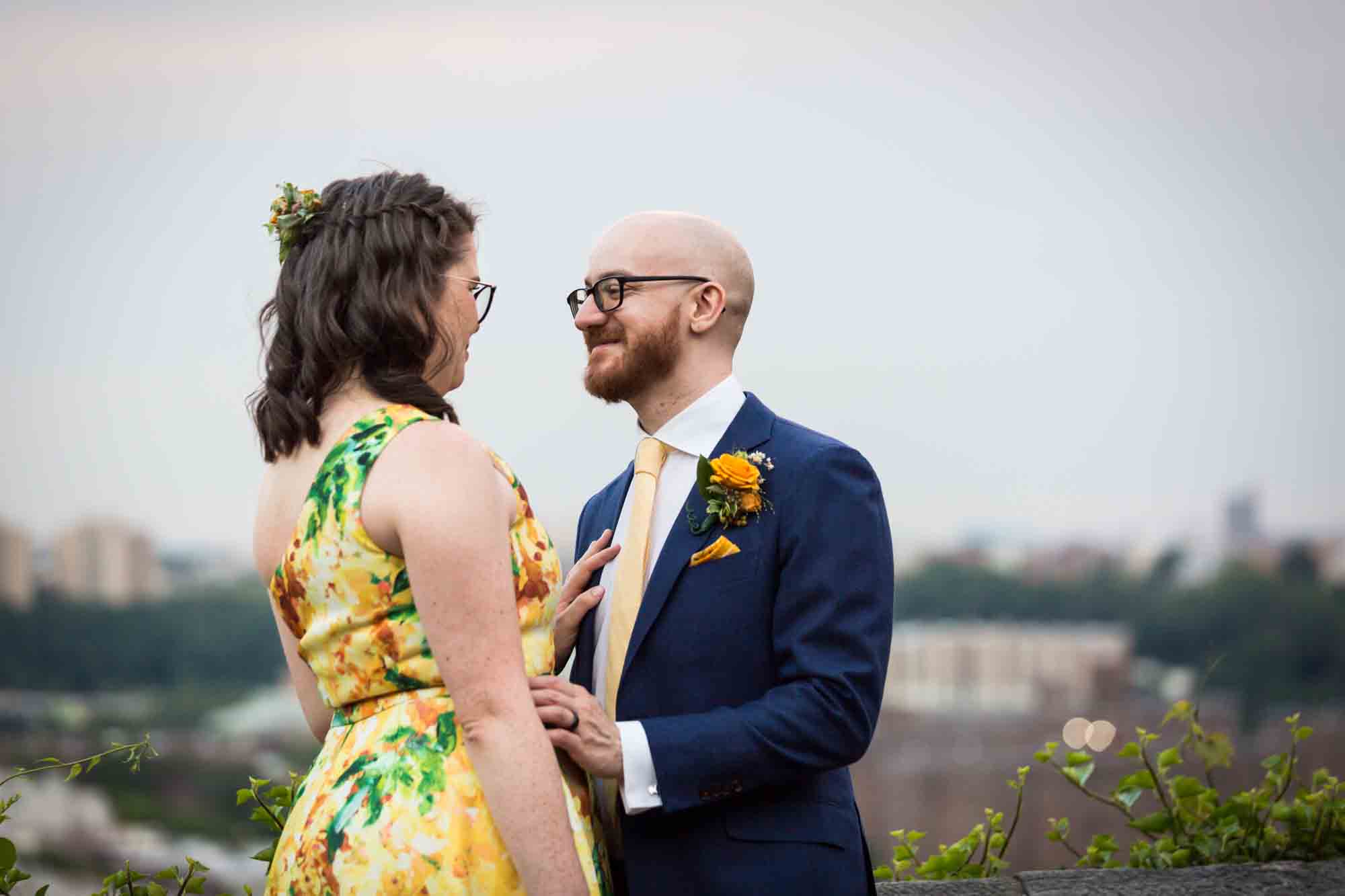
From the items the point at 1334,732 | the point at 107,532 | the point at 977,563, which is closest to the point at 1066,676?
the point at 977,563

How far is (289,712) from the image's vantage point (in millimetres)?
98625

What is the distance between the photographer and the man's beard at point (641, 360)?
3.26m

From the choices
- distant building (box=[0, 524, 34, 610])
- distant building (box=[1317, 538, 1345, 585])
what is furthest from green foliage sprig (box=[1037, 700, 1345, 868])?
distant building (box=[0, 524, 34, 610])

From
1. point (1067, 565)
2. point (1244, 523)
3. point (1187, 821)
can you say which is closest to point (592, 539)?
point (1187, 821)

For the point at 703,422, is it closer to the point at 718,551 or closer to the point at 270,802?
the point at 718,551

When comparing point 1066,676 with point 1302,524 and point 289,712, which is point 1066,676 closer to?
point 1302,524

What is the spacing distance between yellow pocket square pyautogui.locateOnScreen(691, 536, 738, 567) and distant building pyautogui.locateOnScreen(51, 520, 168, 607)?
10873 cm

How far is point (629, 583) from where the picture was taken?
9.99 ft

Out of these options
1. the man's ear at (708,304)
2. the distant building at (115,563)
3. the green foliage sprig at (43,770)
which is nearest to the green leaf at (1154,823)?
the man's ear at (708,304)

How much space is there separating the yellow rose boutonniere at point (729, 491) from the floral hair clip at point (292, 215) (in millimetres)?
951

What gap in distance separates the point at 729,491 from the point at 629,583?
29 cm

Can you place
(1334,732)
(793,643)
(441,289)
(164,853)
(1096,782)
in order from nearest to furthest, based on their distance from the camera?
(441,289), (793,643), (1096,782), (164,853), (1334,732)

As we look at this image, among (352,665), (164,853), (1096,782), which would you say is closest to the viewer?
(352,665)

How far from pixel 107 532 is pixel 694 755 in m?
110
